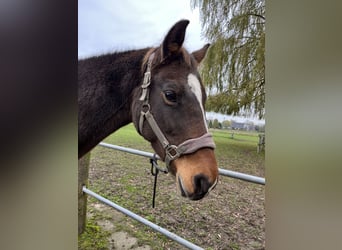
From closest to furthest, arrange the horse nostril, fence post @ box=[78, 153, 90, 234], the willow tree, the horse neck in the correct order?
the willow tree → the horse nostril → the horse neck → fence post @ box=[78, 153, 90, 234]

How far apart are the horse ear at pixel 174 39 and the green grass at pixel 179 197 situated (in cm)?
40

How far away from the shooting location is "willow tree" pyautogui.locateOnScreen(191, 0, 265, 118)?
1.06m

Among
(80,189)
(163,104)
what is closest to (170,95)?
(163,104)

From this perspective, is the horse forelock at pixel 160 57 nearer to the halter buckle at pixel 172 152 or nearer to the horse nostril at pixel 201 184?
the halter buckle at pixel 172 152

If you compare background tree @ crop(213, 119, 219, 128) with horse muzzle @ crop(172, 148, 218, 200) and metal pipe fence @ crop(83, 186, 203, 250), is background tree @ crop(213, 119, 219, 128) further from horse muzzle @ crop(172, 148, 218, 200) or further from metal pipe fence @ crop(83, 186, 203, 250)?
metal pipe fence @ crop(83, 186, 203, 250)

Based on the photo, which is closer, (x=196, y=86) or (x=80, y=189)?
(x=196, y=86)

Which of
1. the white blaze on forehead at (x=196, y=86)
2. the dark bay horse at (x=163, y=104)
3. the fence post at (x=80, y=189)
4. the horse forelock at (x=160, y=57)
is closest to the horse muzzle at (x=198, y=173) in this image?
the dark bay horse at (x=163, y=104)

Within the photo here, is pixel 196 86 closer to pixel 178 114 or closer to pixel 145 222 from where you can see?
pixel 178 114

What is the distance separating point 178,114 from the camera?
1.24 m

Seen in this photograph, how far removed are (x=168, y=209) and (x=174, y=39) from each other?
30.2 inches

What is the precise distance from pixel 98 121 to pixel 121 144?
196 mm

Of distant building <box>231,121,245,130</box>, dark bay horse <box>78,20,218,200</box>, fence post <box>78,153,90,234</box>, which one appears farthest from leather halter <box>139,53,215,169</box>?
fence post <box>78,153,90,234</box>
